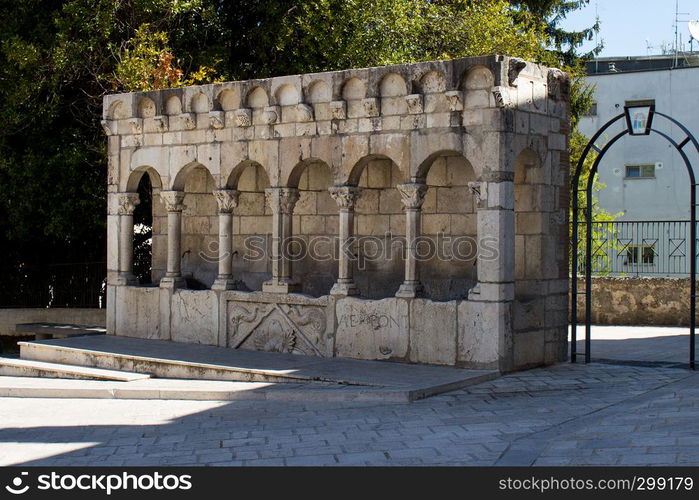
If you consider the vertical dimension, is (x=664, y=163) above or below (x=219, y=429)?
above

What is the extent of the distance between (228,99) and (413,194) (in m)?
3.25

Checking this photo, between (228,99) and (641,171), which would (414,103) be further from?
(641,171)

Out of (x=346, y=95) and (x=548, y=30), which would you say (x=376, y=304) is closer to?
(x=346, y=95)

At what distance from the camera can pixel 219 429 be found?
31.3 feet

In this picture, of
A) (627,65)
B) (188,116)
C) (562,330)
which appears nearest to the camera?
(562,330)

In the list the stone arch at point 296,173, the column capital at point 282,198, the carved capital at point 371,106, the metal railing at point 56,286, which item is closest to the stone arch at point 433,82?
the carved capital at point 371,106

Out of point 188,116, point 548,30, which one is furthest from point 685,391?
point 548,30

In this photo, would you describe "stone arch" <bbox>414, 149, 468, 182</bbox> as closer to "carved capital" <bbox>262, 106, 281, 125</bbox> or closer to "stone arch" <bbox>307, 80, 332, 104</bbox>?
"stone arch" <bbox>307, 80, 332, 104</bbox>

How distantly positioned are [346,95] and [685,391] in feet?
17.1

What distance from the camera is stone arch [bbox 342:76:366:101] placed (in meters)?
12.6

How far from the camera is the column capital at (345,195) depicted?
1284cm

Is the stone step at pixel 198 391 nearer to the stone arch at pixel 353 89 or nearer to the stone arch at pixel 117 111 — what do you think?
the stone arch at pixel 353 89

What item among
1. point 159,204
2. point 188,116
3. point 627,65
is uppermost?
point 627,65
